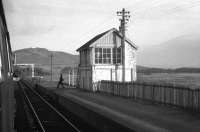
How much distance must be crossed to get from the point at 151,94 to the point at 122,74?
12041 mm

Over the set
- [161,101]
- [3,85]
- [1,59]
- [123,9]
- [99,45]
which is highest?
[123,9]

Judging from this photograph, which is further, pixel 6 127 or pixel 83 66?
pixel 83 66

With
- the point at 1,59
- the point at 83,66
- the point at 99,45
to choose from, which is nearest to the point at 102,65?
the point at 99,45

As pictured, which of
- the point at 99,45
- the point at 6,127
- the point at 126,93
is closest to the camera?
the point at 6,127

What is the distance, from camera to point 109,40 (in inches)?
1574

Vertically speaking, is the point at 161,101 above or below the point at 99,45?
below

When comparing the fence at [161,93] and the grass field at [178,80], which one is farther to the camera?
the grass field at [178,80]

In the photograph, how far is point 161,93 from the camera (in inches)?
917

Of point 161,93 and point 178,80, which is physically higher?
point 178,80

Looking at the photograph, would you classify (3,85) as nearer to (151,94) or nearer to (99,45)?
(151,94)

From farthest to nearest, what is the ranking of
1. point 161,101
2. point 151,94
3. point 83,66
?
point 83,66 → point 151,94 → point 161,101

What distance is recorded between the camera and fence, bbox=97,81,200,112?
19.1 meters

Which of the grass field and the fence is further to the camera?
the grass field

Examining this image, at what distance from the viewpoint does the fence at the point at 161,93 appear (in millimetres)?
19141
